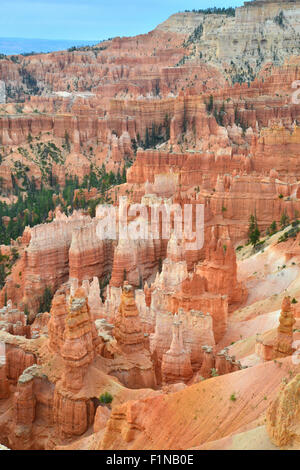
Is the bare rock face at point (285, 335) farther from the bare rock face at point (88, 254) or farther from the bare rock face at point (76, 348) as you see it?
the bare rock face at point (88, 254)

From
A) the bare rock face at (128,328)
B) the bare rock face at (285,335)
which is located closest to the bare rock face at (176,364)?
the bare rock face at (128,328)

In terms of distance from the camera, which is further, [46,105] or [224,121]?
[46,105]

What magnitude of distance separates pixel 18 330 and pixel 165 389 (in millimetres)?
9958

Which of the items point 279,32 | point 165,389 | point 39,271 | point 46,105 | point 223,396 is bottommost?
point 39,271

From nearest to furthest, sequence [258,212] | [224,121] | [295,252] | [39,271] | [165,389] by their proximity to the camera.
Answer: [165,389], [295,252], [39,271], [258,212], [224,121]

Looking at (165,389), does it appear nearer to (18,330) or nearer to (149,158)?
(18,330)

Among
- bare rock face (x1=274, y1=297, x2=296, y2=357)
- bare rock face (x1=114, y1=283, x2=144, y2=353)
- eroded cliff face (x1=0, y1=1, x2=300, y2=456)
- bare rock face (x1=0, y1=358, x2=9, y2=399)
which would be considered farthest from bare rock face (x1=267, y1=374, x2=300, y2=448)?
bare rock face (x1=0, y1=358, x2=9, y2=399)

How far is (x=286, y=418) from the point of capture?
9672 mm

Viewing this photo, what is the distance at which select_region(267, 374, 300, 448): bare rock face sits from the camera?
9578 millimetres

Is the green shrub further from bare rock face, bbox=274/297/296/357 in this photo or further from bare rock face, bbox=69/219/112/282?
bare rock face, bbox=69/219/112/282

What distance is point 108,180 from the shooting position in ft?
225

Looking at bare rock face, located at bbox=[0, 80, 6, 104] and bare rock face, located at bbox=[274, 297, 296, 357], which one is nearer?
bare rock face, located at bbox=[274, 297, 296, 357]
